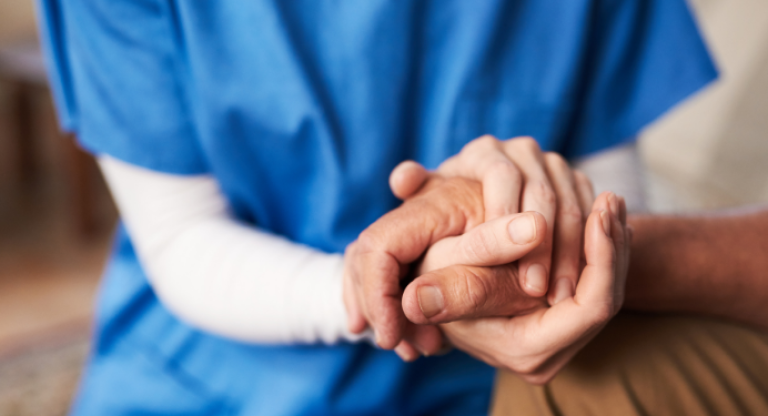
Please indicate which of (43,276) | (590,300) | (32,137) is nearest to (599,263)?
(590,300)

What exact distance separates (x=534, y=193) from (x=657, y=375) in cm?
17

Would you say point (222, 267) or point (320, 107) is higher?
point (320, 107)

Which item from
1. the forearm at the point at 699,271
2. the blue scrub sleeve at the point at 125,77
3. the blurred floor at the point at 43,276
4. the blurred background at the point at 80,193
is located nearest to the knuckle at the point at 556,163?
the forearm at the point at 699,271

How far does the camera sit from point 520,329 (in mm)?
376

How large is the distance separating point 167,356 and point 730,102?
52.5 inches

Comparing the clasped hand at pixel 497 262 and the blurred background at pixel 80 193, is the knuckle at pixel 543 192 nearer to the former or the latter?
the clasped hand at pixel 497 262

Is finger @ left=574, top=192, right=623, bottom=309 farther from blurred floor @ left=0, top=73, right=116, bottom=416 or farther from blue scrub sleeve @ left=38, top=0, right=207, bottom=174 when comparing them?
blurred floor @ left=0, top=73, right=116, bottom=416

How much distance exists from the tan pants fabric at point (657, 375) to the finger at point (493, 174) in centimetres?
14

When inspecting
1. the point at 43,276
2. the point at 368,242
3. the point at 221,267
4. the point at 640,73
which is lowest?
the point at 43,276

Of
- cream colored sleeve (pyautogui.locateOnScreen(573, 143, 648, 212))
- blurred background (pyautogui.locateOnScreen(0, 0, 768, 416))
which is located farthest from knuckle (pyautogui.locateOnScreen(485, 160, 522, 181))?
blurred background (pyautogui.locateOnScreen(0, 0, 768, 416))

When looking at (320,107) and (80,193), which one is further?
(80,193)

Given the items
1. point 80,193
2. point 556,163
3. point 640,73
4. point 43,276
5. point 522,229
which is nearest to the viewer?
point 522,229

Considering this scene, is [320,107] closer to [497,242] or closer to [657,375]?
[497,242]

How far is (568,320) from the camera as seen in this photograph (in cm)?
35
